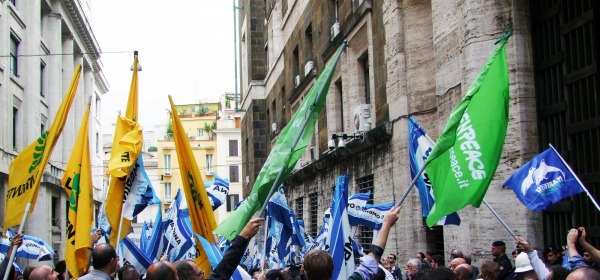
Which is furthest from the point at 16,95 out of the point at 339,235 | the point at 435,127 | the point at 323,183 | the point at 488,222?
the point at 339,235

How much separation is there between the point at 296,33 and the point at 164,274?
21.8 meters

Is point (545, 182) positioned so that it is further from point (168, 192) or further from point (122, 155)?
point (168, 192)

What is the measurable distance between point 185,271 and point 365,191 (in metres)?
12.2

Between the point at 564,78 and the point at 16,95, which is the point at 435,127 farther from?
the point at 16,95

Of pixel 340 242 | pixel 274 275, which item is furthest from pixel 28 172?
pixel 340 242

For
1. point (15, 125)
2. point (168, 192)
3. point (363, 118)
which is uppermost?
point (15, 125)

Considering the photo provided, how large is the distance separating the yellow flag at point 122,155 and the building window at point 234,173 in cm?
5956

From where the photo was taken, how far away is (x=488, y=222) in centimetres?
1073

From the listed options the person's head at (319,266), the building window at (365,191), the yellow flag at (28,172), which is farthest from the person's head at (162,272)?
the building window at (365,191)

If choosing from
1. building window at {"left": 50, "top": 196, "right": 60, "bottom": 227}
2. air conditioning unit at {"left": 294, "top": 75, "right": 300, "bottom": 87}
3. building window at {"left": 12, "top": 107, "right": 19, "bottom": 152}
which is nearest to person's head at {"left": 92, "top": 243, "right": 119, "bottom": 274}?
air conditioning unit at {"left": 294, "top": 75, "right": 300, "bottom": 87}

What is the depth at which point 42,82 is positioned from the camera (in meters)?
33.8

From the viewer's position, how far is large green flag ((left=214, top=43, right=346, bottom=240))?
6.73 metres

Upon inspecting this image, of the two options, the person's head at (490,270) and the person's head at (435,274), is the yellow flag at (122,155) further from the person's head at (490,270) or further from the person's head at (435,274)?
the person's head at (435,274)

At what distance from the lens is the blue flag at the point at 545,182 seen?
25.2 feet
